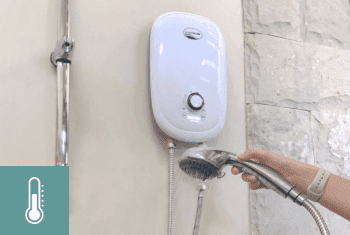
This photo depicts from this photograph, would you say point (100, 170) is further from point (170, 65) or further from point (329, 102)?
point (329, 102)

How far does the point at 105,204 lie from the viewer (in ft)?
2.48

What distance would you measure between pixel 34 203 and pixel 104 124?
24 centimetres

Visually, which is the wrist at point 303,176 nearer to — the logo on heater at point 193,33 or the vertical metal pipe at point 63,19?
the logo on heater at point 193,33

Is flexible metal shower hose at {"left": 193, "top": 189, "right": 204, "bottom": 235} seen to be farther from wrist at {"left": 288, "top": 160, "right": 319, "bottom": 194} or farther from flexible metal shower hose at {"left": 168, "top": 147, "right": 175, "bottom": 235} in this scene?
wrist at {"left": 288, "top": 160, "right": 319, "bottom": 194}

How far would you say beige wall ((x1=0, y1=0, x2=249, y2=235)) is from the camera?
2.41 feet

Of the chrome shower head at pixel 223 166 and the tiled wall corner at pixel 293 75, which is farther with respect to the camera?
the tiled wall corner at pixel 293 75

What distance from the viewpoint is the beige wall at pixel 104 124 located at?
2.41ft

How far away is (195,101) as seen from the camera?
0.80 m

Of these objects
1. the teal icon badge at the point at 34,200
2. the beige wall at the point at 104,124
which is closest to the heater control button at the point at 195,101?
the beige wall at the point at 104,124

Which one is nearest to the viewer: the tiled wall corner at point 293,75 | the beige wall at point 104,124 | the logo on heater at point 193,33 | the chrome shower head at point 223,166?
the chrome shower head at point 223,166

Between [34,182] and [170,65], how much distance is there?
0.44 metres

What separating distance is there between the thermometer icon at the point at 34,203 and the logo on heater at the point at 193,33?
531mm

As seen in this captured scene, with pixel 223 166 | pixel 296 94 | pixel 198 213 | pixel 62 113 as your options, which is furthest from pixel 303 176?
pixel 62 113

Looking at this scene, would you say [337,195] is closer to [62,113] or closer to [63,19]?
[62,113]
